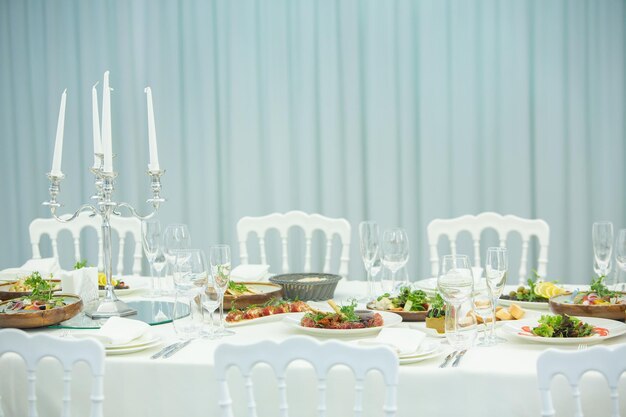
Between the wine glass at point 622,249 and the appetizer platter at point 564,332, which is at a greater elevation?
the wine glass at point 622,249

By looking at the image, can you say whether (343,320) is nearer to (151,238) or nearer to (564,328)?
(564,328)

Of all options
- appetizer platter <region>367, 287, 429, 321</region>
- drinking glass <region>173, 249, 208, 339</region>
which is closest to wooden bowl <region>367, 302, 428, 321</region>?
appetizer platter <region>367, 287, 429, 321</region>

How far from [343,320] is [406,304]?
26 cm

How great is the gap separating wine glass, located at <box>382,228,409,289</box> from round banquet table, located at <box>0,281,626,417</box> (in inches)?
19.2

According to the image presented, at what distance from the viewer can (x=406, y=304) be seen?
2.00 metres

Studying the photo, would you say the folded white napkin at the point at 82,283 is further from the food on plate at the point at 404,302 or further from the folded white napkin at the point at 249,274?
the food on plate at the point at 404,302

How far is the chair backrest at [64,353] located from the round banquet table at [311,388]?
0.83 feet

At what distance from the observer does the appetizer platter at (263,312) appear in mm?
1959

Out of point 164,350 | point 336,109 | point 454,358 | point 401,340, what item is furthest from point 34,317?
point 336,109

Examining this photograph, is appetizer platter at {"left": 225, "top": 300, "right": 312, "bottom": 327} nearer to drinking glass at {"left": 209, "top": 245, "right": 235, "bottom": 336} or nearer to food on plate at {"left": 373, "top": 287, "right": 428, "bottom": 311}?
drinking glass at {"left": 209, "top": 245, "right": 235, "bottom": 336}

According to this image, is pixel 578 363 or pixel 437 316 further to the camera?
pixel 437 316

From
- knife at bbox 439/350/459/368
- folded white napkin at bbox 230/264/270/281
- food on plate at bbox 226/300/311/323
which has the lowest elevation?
knife at bbox 439/350/459/368

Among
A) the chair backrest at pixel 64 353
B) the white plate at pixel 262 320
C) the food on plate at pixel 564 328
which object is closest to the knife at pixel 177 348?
the white plate at pixel 262 320

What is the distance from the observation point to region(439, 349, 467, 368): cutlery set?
152 centimetres
